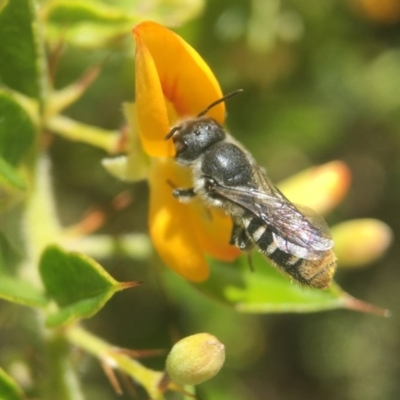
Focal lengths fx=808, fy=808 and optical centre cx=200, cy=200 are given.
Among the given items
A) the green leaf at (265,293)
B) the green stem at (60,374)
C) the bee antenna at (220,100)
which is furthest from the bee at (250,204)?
the green stem at (60,374)

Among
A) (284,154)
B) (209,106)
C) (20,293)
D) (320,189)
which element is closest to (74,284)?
(20,293)

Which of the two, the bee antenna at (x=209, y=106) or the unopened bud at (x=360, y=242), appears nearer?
the bee antenna at (x=209, y=106)

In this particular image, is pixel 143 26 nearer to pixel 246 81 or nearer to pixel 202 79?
pixel 202 79

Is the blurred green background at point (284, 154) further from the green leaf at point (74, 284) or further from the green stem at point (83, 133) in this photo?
the green leaf at point (74, 284)

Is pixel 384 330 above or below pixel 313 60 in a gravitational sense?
below

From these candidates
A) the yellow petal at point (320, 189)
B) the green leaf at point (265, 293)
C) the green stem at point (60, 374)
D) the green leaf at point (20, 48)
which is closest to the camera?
the green leaf at point (20, 48)

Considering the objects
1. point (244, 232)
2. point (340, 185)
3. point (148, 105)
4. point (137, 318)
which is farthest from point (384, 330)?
point (148, 105)
